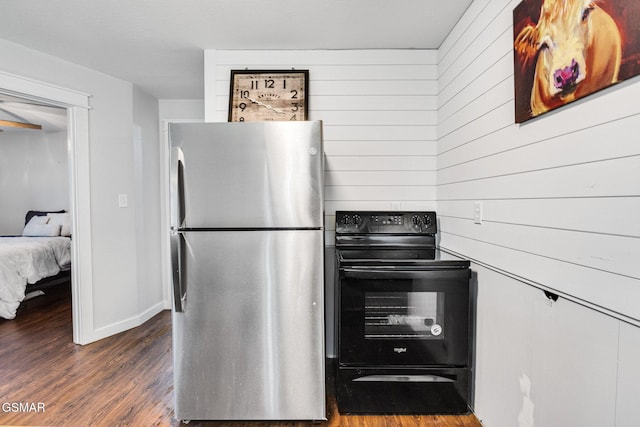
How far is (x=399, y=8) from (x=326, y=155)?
1004 mm

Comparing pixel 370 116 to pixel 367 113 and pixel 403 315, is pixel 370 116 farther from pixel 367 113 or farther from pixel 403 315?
pixel 403 315

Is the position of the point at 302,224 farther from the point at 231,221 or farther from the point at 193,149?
the point at 193,149

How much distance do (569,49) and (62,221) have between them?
601 cm

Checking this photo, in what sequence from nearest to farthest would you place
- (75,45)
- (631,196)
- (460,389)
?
(631,196)
(460,389)
(75,45)

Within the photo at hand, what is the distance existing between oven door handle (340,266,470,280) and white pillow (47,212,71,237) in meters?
4.83

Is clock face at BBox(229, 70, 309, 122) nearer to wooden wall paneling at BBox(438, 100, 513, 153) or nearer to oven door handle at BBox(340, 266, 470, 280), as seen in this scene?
wooden wall paneling at BBox(438, 100, 513, 153)

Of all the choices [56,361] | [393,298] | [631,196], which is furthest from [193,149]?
[56,361]

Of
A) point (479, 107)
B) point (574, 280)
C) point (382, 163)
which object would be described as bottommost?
point (574, 280)

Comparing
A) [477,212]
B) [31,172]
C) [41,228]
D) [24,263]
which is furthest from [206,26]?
[31,172]

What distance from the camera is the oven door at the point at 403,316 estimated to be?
1686mm

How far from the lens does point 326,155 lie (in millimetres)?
2320

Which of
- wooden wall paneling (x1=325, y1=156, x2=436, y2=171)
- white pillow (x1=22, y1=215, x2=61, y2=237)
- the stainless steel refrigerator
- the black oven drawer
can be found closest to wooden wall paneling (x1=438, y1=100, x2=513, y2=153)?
wooden wall paneling (x1=325, y1=156, x2=436, y2=171)

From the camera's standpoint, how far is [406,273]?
5.55 feet

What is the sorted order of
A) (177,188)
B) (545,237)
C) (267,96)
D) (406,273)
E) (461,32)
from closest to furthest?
(545,237) → (177,188) → (406,273) → (461,32) → (267,96)
